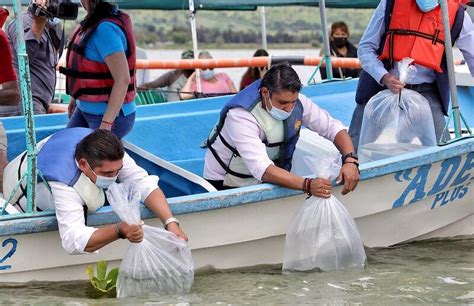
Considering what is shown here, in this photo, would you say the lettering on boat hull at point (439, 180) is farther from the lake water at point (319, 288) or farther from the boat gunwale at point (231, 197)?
the lake water at point (319, 288)

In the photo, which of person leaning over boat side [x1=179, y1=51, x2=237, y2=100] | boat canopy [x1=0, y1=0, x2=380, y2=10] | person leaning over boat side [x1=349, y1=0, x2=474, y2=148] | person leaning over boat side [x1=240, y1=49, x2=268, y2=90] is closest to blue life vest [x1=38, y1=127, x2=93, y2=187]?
person leaning over boat side [x1=349, y1=0, x2=474, y2=148]

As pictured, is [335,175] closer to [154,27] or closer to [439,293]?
[439,293]

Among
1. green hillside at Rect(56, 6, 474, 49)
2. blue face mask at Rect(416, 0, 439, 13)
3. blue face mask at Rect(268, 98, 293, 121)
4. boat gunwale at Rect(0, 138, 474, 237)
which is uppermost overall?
blue face mask at Rect(416, 0, 439, 13)

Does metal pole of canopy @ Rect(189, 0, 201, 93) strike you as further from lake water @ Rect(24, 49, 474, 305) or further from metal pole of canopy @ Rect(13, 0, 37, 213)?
metal pole of canopy @ Rect(13, 0, 37, 213)

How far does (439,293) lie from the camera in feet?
19.1

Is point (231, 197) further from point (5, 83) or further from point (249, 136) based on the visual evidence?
point (5, 83)

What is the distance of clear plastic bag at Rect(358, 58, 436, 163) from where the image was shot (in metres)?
6.86

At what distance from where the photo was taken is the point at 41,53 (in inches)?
325

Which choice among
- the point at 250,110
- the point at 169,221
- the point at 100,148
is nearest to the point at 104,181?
the point at 100,148

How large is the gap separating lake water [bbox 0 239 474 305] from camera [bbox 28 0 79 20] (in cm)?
190

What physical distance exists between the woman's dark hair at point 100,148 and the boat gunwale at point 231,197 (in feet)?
1.00

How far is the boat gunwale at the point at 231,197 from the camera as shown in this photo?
5535mm

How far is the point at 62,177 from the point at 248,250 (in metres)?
1.23

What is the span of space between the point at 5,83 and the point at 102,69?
534 mm
